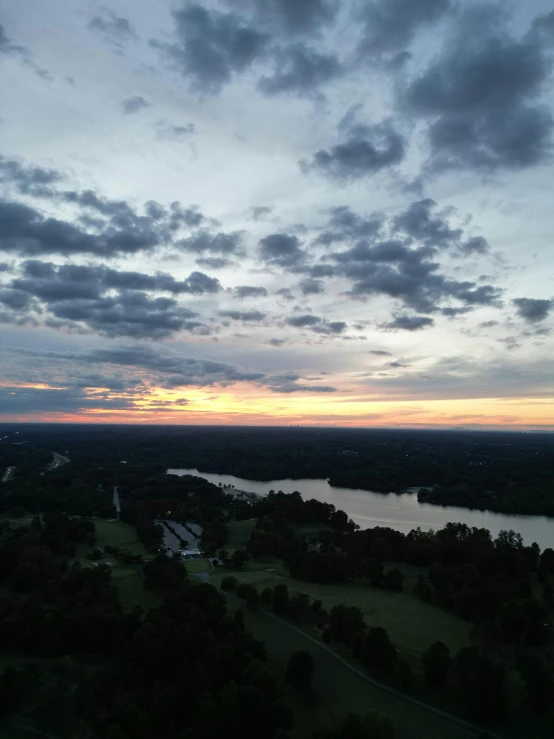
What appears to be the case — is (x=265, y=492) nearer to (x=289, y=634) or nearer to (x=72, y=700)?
(x=289, y=634)

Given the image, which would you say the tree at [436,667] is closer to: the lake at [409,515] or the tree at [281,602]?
the tree at [281,602]

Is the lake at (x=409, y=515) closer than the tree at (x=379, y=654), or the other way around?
the tree at (x=379, y=654)

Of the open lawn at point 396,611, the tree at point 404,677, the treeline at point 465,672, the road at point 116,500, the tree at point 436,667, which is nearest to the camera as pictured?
the treeline at point 465,672

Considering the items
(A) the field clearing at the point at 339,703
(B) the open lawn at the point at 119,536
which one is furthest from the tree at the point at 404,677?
(B) the open lawn at the point at 119,536

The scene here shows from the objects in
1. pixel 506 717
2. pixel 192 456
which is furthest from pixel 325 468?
pixel 506 717

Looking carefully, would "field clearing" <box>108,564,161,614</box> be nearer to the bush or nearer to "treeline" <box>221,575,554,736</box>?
the bush

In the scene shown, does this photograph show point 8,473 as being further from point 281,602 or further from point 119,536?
point 281,602
